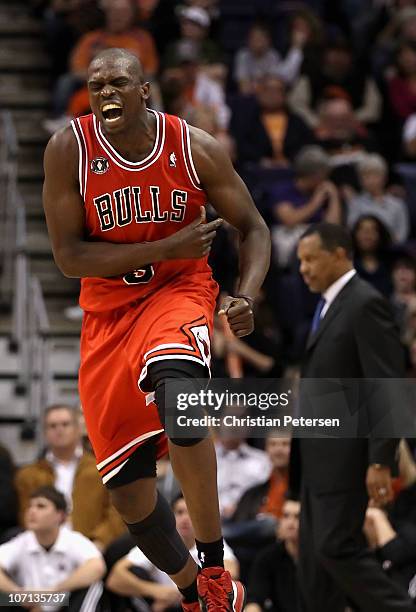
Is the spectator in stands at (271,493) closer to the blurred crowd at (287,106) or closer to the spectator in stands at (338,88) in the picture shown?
the blurred crowd at (287,106)

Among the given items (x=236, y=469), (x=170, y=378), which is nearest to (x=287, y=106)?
(x=236, y=469)

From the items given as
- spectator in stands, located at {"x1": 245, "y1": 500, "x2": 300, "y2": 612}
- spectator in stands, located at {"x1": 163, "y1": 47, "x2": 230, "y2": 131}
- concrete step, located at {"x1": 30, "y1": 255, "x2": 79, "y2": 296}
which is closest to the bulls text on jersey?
spectator in stands, located at {"x1": 245, "y1": 500, "x2": 300, "y2": 612}

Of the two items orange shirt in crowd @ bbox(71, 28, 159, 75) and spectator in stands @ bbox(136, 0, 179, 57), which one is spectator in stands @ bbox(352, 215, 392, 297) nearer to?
orange shirt in crowd @ bbox(71, 28, 159, 75)

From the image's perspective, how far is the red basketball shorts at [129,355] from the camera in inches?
198

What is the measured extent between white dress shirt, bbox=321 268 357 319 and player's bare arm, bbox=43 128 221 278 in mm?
1701

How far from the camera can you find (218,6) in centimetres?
1299

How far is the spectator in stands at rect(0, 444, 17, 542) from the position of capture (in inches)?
A: 318

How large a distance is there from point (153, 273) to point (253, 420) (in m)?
0.71

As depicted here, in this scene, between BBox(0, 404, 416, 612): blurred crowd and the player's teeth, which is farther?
BBox(0, 404, 416, 612): blurred crowd

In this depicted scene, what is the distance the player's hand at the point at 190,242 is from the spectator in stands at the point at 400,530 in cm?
238

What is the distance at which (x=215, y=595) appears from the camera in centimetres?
495

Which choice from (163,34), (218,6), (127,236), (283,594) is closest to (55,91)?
(163,34)

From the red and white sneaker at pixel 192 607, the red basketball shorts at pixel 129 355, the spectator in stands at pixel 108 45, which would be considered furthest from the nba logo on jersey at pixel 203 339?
the spectator in stands at pixel 108 45

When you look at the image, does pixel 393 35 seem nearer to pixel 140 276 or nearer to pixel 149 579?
pixel 149 579
